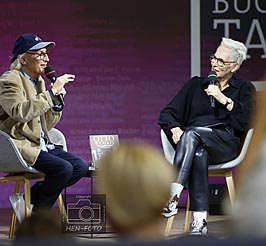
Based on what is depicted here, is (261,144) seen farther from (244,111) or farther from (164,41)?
(164,41)

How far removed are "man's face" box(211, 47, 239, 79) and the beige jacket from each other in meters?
1.02

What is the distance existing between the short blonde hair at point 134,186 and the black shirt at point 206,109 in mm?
3539

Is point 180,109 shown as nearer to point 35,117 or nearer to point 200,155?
point 200,155

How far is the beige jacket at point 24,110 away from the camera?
13.6 ft

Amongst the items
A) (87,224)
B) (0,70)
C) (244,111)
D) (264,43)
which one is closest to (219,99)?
(244,111)

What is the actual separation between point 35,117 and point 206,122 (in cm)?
103

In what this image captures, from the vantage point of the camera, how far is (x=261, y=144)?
97 centimetres

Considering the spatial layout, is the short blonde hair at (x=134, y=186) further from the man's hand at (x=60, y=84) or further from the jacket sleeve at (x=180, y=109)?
the jacket sleeve at (x=180, y=109)

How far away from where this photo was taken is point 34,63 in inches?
174

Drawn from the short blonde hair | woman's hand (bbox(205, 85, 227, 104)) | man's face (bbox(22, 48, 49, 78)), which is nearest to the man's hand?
man's face (bbox(22, 48, 49, 78))

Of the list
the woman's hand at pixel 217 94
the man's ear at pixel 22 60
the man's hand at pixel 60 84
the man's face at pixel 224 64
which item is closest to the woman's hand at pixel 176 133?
the woman's hand at pixel 217 94

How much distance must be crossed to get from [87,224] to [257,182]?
3.61 meters

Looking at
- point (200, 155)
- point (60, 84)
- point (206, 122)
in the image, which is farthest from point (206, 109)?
point (60, 84)

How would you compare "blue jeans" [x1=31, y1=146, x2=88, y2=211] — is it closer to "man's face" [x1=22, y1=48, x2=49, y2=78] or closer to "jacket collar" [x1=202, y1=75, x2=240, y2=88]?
"man's face" [x1=22, y1=48, x2=49, y2=78]
